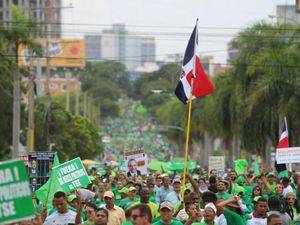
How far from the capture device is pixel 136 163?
31.1 metres

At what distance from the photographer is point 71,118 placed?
243 feet

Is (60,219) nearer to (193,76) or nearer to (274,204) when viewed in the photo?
(274,204)

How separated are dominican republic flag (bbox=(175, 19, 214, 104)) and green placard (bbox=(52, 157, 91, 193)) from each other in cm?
372

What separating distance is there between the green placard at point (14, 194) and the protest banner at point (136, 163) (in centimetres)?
2037

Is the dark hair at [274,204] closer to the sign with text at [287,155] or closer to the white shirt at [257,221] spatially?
the white shirt at [257,221]

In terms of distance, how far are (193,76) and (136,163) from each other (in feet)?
32.1

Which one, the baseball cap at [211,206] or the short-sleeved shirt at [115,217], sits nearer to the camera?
the baseball cap at [211,206]

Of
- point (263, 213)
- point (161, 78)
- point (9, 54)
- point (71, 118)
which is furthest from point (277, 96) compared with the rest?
point (161, 78)

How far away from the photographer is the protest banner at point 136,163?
101ft

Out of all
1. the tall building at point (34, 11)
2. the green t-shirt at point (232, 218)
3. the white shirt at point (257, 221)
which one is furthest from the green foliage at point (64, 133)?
the green t-shirt at point (232, 218)

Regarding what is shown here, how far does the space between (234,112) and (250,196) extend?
126 feet

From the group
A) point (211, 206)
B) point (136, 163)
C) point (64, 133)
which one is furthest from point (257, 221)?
point (64, 133)

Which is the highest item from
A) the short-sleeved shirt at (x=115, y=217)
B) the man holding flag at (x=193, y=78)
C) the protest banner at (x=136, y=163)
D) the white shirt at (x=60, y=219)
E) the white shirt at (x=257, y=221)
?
the man holding flag at (x=193, y=78)

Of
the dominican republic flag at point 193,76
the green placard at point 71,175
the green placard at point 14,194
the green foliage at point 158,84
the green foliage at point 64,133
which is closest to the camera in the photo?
the green placard at point 14,194
